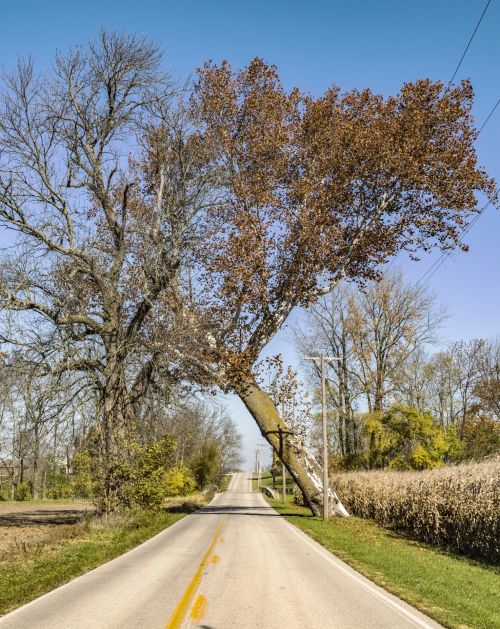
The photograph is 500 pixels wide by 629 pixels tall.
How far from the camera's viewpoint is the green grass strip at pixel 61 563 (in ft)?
33.2

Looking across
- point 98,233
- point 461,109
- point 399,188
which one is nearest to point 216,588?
point 98,233

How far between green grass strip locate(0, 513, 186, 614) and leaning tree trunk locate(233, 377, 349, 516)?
10.1 meters

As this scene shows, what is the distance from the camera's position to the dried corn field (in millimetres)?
17344

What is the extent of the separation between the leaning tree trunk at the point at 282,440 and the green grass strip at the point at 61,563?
10099 millimetres

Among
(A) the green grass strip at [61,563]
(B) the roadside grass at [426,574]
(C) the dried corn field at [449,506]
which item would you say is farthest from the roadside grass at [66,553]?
(C) the dried corn field at [449,506]

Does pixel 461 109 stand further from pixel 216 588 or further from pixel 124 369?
pixel 216 588

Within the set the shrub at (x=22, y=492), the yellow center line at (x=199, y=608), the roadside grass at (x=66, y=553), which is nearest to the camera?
the yellow center line at (x=199, y=608)

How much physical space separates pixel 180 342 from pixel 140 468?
18.5 feet

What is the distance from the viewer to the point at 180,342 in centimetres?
Result: 2589

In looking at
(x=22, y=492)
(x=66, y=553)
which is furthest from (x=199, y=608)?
(x=22, y=492)

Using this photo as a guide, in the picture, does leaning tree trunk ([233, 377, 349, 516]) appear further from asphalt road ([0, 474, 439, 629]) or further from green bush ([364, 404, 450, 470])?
asphalt road ([0, 474, 439, 629])

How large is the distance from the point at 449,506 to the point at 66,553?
1238cm

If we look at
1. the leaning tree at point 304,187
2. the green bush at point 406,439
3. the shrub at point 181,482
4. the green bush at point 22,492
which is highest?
the leaning tree at point 304,187

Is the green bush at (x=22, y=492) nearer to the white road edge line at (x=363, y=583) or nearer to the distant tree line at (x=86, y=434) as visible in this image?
the distant tree line at (x=86, y=434)
